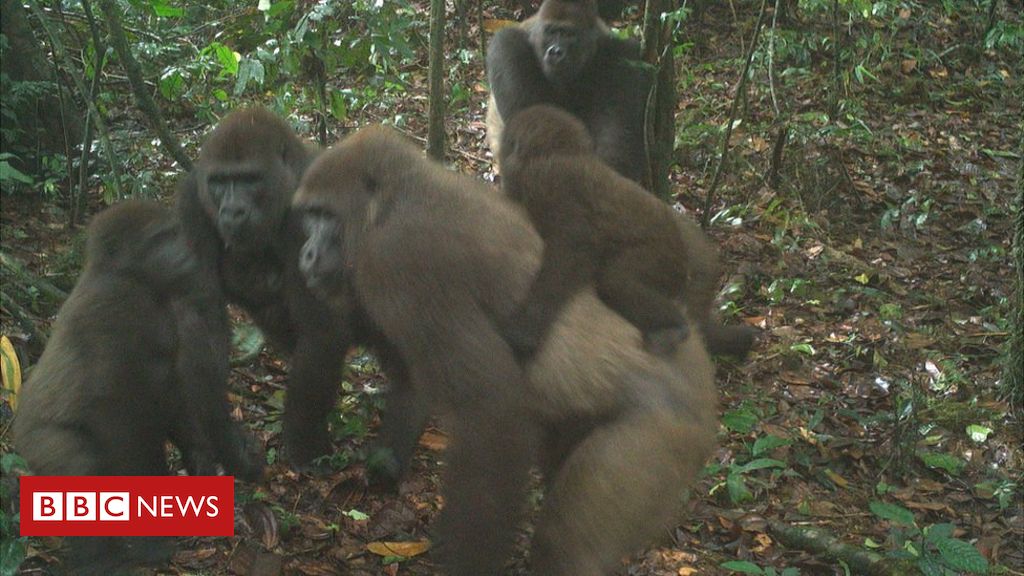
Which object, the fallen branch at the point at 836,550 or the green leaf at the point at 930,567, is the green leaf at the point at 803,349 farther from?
the green leaf at the point at 930,567

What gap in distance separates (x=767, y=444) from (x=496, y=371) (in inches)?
105

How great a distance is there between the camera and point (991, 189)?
983cm

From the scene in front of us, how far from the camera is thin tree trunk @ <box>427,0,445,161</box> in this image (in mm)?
6543

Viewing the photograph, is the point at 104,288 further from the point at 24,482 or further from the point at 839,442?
the point at 839,442

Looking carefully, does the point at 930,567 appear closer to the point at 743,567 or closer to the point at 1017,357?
the point at 743,567

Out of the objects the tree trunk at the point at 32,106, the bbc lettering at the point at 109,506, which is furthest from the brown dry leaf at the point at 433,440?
the tree trunk at the point at 32,106

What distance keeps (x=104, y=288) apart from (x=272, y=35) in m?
3.48

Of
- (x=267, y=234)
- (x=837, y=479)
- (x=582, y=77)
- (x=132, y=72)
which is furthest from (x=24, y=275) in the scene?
(x=837, y=479)

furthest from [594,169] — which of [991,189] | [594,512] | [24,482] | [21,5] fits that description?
[991,189]

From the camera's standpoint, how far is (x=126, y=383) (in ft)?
15.2

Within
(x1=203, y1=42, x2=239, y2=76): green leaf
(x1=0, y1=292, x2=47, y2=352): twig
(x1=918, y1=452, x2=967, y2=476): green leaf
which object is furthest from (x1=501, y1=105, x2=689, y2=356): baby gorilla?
(x1=203, y1=42, x2=239, y2=76): green leaf

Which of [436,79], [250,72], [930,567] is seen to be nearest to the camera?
[930,567]

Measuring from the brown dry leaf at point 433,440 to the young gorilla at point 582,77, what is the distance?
2.77 meters

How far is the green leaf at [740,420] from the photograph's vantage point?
6023 millimetres
